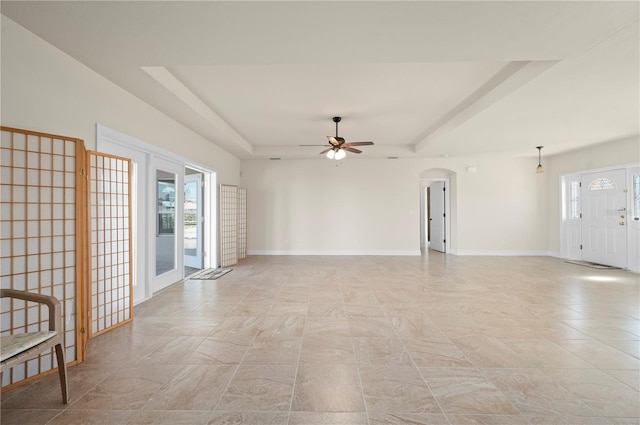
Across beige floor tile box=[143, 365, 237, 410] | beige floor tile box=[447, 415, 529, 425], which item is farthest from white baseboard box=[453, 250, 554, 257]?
beige floor tile box=[143, 365, 237, 410]

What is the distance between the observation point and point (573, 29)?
2260 millimetres

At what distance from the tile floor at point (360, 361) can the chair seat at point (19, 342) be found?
1.53ft

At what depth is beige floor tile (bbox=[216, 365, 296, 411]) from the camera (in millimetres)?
1851

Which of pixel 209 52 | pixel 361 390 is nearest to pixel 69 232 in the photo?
pixel 209 52

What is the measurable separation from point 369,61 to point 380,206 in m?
5.73

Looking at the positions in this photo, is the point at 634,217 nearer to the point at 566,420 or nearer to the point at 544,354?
the point at 544,354

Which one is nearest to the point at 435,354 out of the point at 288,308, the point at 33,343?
the point at 288,308

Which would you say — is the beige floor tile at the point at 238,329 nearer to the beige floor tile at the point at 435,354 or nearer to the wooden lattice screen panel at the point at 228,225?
the beige floor tile at the point at 435,354

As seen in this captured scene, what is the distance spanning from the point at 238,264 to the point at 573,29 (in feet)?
21.7

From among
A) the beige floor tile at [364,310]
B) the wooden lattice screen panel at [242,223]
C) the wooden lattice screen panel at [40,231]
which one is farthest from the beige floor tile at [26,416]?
the wooden lattice screen panel at [242,223]

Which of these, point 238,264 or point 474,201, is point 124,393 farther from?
point 474,201

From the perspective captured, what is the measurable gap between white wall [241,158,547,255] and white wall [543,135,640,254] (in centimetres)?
20

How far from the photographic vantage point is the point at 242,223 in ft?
25.5

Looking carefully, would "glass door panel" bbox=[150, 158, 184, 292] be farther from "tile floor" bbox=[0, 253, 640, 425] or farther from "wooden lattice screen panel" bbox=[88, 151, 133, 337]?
"wooden lattice screen panel" bbox=[88, 151, 133, 337]
